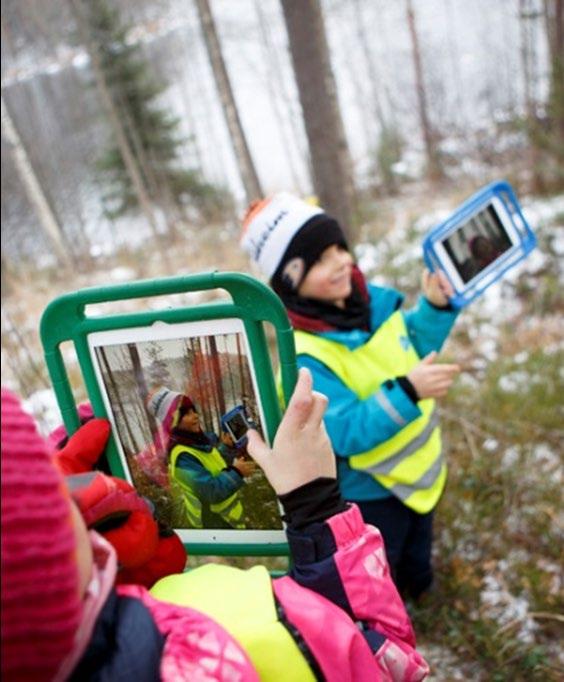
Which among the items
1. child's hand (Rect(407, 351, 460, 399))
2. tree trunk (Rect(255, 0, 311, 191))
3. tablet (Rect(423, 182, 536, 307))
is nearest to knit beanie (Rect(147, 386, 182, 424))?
child's hand (Rect(407, 351, 460, 399))

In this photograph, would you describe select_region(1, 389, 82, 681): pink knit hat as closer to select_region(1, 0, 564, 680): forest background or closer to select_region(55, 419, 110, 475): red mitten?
select_region(55, 419, 110, 475): red mitten

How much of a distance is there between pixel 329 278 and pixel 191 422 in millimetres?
915

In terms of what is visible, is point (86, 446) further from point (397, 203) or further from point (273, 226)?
point (397, 203)

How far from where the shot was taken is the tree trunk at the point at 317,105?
408 centimetres

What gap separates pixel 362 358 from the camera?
6.84 ft

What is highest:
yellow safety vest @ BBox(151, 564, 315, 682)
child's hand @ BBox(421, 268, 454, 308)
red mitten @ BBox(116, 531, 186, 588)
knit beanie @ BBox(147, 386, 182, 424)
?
knit beanie @ BBox(147, 386, 182, 424)

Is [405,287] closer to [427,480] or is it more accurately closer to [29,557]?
[427,480]

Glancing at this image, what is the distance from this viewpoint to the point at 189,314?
120cm

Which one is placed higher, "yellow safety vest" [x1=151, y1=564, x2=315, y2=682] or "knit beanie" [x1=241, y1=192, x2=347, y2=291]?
"knit beanie" [x1=241, y1=192, x2=347, y2=291]

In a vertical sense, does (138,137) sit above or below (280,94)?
above

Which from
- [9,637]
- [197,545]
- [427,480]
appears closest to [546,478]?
[427,480]

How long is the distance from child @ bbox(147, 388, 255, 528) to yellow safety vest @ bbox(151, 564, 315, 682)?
8.4 inches

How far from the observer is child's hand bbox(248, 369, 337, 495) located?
1187 millimetres

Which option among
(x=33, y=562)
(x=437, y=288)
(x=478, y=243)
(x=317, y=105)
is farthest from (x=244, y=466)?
(x=317, y=105)
